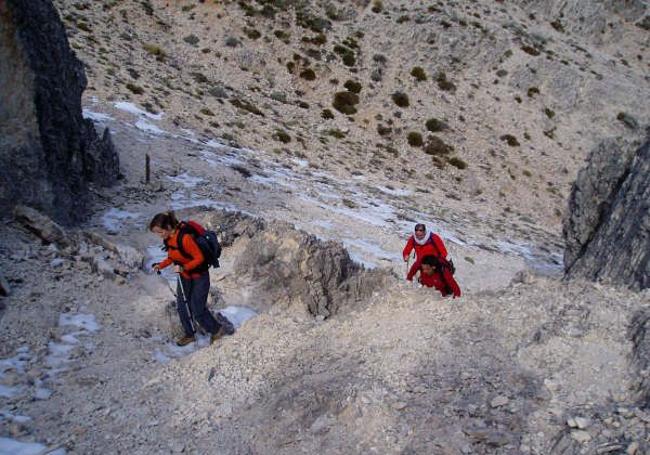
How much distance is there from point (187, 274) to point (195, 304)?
54cm

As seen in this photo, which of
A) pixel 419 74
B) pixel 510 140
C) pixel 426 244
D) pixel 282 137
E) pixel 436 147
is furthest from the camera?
pixel 419 74

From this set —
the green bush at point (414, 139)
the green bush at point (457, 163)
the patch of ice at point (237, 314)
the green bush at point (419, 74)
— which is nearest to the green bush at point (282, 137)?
the green bush at point (414, 139)

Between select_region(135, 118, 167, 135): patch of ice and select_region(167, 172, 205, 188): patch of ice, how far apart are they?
4.46 meters

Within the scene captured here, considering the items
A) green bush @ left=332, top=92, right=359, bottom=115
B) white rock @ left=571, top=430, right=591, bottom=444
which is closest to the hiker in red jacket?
white rock @ left=571, top=430, right=591, bottom=444

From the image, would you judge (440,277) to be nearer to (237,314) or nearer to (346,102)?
(237,314)

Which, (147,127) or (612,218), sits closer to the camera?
(612,218)

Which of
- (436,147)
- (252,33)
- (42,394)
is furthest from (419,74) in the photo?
(42,394)

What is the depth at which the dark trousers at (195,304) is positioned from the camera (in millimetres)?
7461

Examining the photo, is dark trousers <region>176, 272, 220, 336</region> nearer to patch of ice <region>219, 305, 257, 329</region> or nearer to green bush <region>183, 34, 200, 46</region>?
patch of ice <region>219, 305, 257, 329</region>

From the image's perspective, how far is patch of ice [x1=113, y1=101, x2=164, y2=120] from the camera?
2152 centimetres

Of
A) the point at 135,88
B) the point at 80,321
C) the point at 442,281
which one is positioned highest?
the point at 442,281

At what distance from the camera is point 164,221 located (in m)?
6.82

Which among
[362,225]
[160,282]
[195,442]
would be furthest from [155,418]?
[362,225]

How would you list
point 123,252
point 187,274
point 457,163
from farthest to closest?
point 457,163, point 123,252, point 187,274
